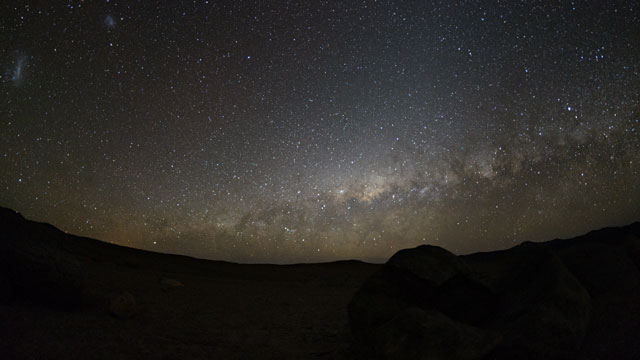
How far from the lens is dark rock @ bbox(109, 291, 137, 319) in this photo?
4562 mm

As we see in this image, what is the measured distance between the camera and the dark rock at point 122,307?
456cm

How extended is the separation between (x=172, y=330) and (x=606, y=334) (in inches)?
192

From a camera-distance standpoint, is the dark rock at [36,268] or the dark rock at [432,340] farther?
the dark rock at [36,268]

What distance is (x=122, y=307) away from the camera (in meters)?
4.61

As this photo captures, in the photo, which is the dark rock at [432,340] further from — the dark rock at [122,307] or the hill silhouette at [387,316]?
the dark rock at [122,307]

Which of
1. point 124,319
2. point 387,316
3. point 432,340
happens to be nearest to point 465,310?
point 387,316

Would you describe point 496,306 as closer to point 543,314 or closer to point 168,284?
point 543,314

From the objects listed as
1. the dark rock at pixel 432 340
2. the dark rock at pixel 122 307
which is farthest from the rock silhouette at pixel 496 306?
the dark rock at pixel 122 307

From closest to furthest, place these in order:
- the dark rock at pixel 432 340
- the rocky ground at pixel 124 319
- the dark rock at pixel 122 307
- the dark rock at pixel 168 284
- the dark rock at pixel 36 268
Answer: the dark rock at pixel 432 340 → the rocky ground at pixel 124 319 → the dark rock at pixel 36 268 → the dark rock at pixel 122 307 → the dark rock at pixel 168 284

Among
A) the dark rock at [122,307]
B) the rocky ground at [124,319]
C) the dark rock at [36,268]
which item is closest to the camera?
the rocky ground at [124,319]

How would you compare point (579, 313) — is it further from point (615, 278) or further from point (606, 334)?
point (615, 278)

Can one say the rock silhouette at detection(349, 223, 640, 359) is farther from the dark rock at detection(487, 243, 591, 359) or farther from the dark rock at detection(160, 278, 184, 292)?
the dark rock at detection(160, 278, 184, 292)

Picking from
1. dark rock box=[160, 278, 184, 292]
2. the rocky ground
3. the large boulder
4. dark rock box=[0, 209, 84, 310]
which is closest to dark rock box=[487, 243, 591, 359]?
the large boulder

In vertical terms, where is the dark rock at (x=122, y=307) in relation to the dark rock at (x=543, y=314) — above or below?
below
